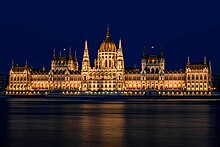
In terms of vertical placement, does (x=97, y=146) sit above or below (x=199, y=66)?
below

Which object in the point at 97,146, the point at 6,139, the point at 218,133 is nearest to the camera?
the point at 97,146

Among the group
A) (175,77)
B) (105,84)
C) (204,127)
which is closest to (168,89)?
(175,77)

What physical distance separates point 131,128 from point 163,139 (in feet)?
20.5

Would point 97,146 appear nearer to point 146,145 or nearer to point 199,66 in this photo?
point 146,145

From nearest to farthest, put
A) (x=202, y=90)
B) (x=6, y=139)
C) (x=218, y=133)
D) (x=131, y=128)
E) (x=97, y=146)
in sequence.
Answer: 1. (x=97, y=146)
2. (x=6, y=139)
3. (x=218, y=133)
4. (x=131, y=128)
5. (x=202, y=90)

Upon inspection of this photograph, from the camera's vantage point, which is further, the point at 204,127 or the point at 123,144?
the point at 204,127

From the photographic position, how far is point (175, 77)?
194 m

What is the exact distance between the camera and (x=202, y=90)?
188 m

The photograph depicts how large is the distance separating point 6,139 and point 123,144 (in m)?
6.33

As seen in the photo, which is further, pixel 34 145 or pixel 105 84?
pixel 105 84

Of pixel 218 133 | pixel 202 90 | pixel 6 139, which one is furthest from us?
pixel 202 90

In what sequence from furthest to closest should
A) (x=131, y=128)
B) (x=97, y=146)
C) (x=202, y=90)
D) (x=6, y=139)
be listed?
(x=202, y=90)
(x=131, y=128)
(x=6, y=139)
(x=97, y=146)

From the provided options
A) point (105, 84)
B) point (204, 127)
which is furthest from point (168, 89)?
point (204, 127)

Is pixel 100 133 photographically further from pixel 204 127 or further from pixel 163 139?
pixel 204 127
